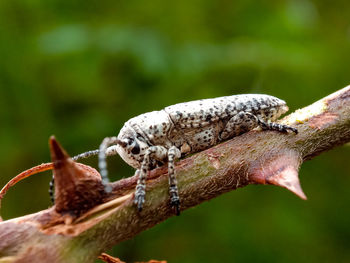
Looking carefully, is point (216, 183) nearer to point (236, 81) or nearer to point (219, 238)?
point (219, 238)

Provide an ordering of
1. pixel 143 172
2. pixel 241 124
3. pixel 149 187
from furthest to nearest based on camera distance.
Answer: pixel 241 124, pixel 143 172, pixel 149 187

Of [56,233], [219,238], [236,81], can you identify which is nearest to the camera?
[56,233]

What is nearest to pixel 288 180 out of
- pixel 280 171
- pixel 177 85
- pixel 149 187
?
pixel 280 171

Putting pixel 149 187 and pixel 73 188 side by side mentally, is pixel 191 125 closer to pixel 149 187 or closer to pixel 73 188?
pixel 149 187

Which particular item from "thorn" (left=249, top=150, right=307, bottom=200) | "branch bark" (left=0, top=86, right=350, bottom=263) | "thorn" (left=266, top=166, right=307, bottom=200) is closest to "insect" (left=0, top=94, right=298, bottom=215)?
"branch bark" (left=0, top=86, right=350, bottom=263)

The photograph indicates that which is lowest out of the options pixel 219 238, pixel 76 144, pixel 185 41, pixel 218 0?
pixel 219 238

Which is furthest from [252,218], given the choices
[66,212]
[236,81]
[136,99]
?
[66,212]
